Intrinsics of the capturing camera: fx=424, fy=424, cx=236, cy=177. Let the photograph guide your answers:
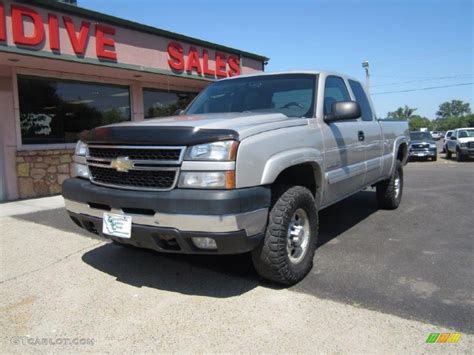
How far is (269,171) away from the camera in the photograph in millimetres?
3365

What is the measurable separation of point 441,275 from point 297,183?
63.1 inches

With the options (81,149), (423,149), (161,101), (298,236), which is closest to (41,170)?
(161,101)

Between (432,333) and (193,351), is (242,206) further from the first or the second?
(432,333)

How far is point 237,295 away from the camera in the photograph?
11.8 feet

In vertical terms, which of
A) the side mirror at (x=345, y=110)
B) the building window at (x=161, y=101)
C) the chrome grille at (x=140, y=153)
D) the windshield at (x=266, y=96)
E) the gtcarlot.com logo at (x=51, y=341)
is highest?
the building window at (x=161, y=101)

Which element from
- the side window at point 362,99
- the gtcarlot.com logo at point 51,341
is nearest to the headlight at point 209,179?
the gtcarlot.com logo at point 51,341

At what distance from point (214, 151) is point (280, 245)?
980 millimetres

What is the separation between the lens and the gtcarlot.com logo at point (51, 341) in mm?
2895

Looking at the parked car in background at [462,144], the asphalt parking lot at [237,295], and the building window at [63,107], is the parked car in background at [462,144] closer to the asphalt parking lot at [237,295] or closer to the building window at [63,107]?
the building window at [63,107]

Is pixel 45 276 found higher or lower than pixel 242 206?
lower

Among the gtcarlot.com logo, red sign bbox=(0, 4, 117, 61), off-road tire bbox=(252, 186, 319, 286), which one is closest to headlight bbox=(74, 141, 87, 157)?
the gtcarlot.com logo

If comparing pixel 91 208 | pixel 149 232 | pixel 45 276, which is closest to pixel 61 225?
pixel 45 276

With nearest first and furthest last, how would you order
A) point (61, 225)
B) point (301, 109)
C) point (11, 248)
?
point (301, 109) → point (11, 248) → point (61, 225)

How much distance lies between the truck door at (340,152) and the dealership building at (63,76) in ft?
19.4
